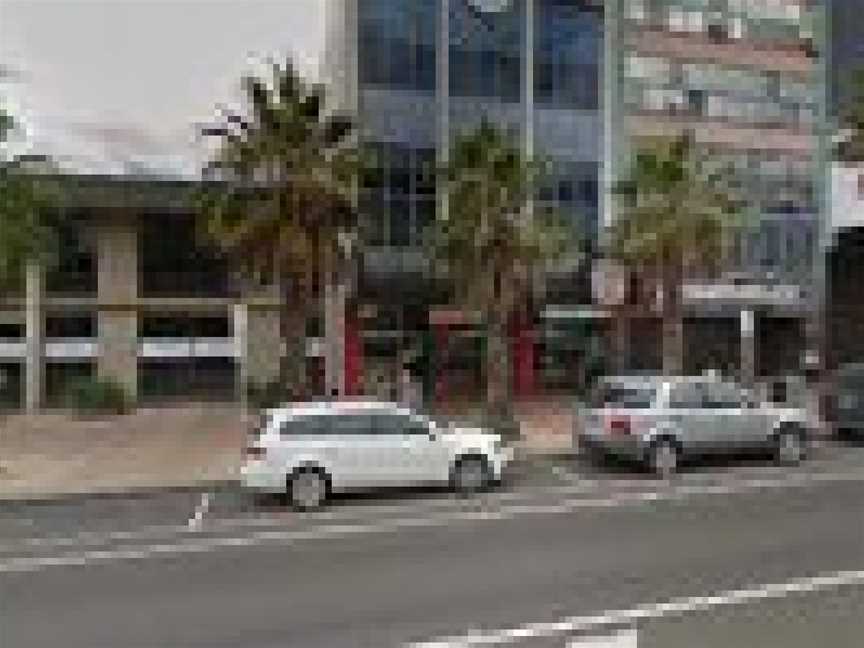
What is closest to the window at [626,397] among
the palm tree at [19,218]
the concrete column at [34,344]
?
the palm tree at [19,218]

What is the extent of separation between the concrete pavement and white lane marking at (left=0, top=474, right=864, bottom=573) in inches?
5.8

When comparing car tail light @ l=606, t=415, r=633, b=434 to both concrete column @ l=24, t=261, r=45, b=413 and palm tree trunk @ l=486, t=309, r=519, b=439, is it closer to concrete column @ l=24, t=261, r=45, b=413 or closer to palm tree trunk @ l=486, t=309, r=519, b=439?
palm tree trunk @ l=486, t=309, r=519, b=439

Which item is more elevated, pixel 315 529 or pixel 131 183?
pixel 131 183

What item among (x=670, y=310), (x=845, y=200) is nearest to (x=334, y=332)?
(x=670, y=310)

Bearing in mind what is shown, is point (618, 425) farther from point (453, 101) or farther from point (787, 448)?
point (453, 101)

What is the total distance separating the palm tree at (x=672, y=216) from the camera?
92.4ft

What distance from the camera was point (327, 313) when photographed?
1378 inches

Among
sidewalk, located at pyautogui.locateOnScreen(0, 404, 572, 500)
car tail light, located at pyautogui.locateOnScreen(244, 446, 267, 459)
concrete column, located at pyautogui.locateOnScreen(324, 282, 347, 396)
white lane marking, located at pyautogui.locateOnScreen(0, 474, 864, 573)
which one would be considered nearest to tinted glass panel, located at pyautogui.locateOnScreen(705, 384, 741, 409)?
white lane marking, located at pyautogui.locateOnScreen(0, 474, 864, 573)

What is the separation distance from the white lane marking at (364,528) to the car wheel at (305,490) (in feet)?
5.05

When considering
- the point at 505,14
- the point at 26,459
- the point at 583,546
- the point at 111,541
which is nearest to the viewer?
the point at 583,546

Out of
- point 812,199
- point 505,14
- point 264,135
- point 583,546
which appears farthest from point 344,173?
point 812,199

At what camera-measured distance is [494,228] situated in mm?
23734

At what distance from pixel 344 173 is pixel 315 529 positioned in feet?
37.3

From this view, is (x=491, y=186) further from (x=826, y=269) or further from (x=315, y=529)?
(x=826, y=269)
